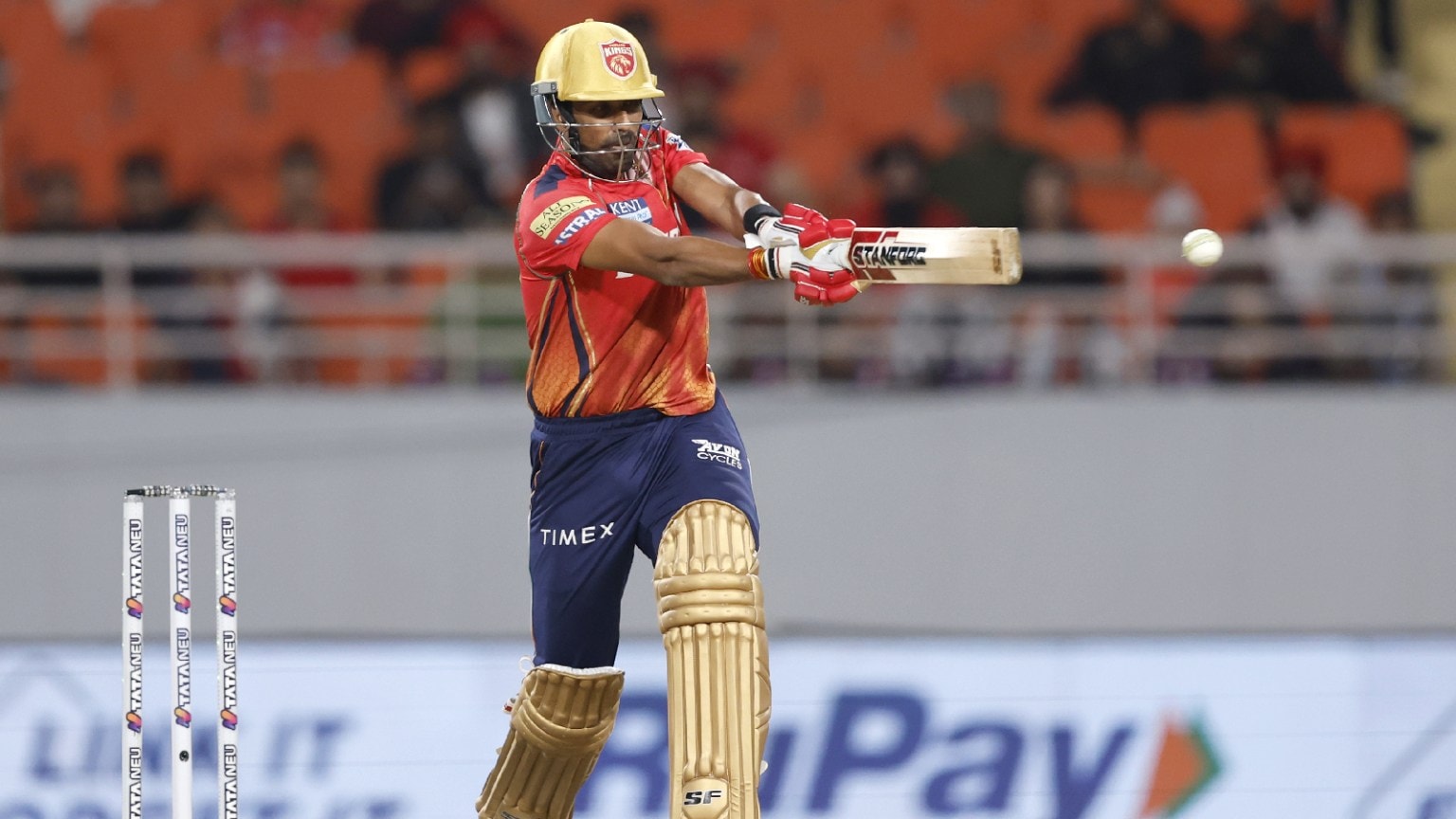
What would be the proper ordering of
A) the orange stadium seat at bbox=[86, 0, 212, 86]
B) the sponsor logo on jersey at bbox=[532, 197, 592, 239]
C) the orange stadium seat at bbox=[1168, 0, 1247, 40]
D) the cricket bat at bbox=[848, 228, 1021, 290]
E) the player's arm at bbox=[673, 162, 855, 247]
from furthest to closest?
the orange stadium seat at bbox=[86, 0, 212, 86]
the orange stadium seat at bbox=[1168, 0, 1247, 40]
the sponsor logo on jersey at bbox=[532, 197, 592, 239]
the player's arm at bbox=[673, 162, 855, 247]
the cricket bat at bbox=[848, 228, 1021, 290]

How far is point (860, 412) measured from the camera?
30.1ft

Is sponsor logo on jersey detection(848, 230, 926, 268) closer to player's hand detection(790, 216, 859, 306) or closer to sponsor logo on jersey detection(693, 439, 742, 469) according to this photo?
player's hand detection(790, 216, 859, 306)

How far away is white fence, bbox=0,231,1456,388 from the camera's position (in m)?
9.00

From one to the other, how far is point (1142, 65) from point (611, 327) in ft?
20.9

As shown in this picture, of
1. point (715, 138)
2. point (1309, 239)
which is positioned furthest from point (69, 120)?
point (1309, 239)

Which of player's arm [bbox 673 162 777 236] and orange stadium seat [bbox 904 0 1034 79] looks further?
orange stadium seat [bbox 904 0 1034 79]

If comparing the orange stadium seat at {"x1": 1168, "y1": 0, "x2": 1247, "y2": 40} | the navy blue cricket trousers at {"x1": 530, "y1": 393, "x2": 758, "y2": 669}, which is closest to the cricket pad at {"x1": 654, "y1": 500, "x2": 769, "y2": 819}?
the navy blue cricket trousers at {"x1": 530, "y1": 393, "x2": 758, "y2": 669}

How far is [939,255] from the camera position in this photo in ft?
13.8

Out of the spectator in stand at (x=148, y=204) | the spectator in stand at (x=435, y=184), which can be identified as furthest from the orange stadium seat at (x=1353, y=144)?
the spectator in stand at (x=148, y=204)

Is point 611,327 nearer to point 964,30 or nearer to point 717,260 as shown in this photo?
point 717,260

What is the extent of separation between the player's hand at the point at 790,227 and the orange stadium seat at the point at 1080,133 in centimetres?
617

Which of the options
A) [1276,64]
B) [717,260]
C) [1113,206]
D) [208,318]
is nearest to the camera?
[717,260]

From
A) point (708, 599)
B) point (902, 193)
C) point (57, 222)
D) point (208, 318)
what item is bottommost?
point (708, 599)

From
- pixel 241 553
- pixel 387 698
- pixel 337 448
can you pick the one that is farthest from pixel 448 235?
pixel 387 698
